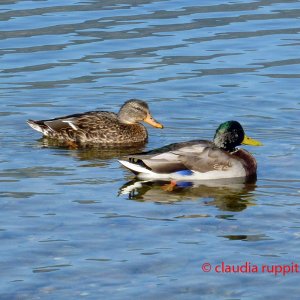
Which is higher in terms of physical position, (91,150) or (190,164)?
(190,164)

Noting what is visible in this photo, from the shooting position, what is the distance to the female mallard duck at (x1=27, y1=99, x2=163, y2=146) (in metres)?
17.9

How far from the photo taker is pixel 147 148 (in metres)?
17.9

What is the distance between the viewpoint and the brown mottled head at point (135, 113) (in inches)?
718

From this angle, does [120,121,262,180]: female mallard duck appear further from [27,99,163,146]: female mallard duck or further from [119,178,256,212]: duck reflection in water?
[27,99,163,146]: female mallard duck

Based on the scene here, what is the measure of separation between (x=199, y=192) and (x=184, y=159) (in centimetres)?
67

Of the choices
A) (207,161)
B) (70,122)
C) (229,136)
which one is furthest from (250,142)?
(70,122)

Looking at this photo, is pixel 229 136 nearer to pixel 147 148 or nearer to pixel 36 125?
pixel 147 148

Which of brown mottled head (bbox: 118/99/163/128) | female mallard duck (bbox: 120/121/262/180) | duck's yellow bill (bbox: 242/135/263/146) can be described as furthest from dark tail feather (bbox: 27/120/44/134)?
duck's yellow bill (bbox: 242/135/263/146)

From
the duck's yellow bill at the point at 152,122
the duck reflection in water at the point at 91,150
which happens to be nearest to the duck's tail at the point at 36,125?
the duck reflection in water at the point at 91,150

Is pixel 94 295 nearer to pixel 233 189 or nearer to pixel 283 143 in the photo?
pixel 233 189

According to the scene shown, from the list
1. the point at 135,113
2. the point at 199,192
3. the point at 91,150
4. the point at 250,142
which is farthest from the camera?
the point at 135,113

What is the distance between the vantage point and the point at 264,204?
1423 centimetres

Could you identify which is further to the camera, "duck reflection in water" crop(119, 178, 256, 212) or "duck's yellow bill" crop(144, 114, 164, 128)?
"duck's yellow bill" crop(144, 114, 164, 128)

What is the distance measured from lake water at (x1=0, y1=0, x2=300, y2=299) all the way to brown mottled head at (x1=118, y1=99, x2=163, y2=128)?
339 millimetres
